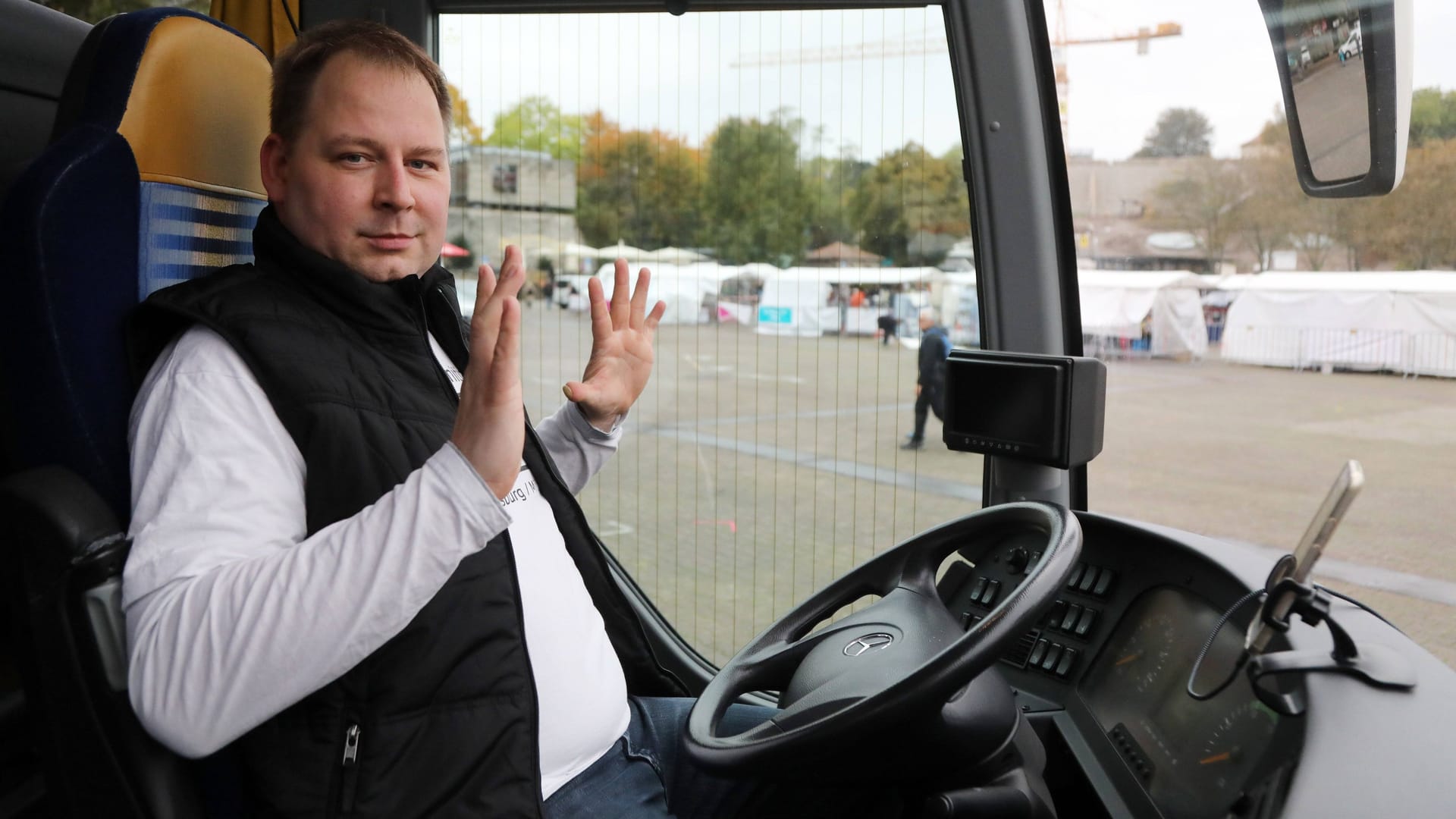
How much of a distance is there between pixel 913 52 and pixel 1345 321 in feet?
3.20

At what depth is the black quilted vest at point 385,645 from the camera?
1.00 m

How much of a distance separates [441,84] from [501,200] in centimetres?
112

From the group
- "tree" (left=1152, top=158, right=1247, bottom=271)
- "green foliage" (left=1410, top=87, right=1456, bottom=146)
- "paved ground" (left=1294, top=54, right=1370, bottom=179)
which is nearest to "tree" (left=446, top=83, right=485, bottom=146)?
"tree" (left=1152, top=158, right=1247, bottom=271)

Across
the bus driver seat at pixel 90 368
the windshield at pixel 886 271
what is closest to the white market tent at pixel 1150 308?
the windshield at pixel 886 271

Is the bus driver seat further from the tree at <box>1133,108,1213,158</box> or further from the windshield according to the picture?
the tree at <box>1133,108,1213,158</box>

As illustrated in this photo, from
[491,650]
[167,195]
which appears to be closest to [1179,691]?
[491,650]

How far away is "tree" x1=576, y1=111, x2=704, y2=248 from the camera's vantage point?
7.43 feet

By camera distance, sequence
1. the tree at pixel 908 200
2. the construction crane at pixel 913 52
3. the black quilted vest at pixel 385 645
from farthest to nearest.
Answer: the tree at pixel 908 200 < the construction crane at pixel 913 52 < the black quilted vest at pixel 385 645

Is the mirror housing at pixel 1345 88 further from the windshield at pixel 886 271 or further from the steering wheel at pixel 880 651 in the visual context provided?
the steering wheel at pixel 880 651

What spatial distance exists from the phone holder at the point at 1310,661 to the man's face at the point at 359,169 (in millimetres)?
1083

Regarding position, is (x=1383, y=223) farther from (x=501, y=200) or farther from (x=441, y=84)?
(x=501, y=200)

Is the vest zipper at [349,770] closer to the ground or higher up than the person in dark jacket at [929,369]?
closer to the ground

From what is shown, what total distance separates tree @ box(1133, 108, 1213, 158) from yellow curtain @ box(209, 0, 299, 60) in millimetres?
1829

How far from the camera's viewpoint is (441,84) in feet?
4.40
